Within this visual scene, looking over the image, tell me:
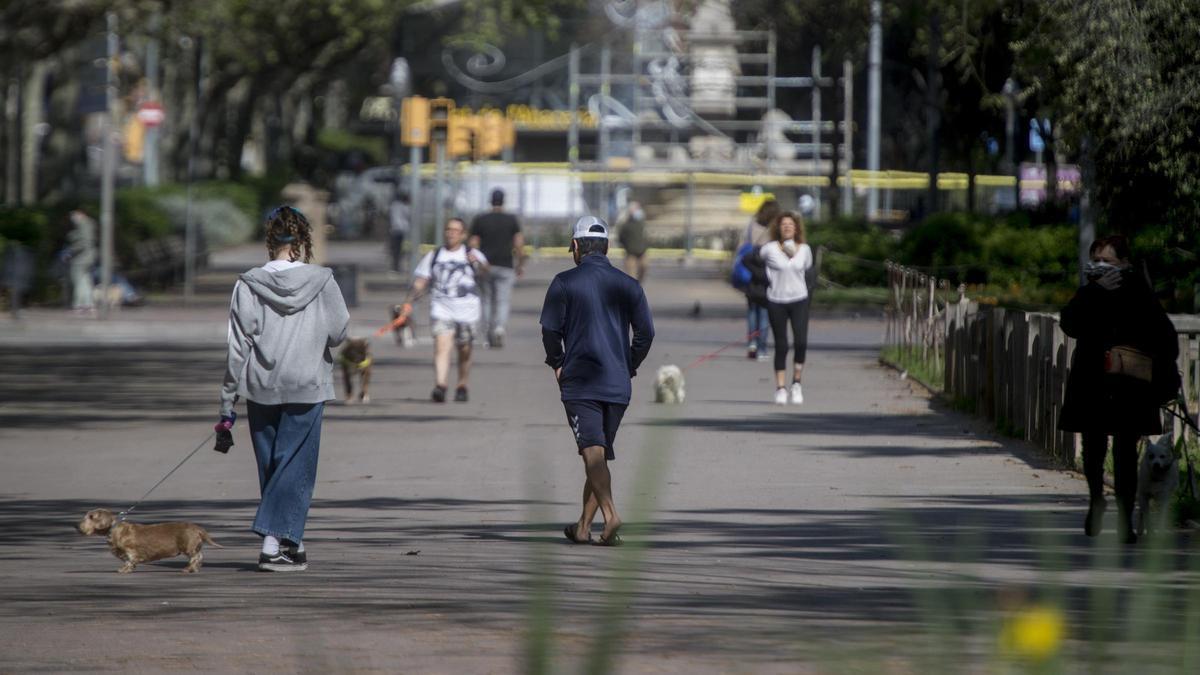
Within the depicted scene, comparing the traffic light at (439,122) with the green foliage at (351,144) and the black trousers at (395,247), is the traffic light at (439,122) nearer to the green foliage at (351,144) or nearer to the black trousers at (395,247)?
the black trousers at (395,247)

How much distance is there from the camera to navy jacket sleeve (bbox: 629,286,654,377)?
10516 millimetres

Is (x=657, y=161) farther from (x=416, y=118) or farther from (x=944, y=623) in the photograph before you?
(x=944, y=623)

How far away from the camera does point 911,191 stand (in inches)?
2160

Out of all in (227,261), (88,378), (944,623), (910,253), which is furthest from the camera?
(227,261)

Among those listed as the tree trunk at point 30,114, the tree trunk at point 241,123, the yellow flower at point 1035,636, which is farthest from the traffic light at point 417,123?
the yellow flower at point 1035,636

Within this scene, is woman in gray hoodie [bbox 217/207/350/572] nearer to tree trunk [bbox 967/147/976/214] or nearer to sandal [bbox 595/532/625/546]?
sandal [bbox 595/532/625/546]

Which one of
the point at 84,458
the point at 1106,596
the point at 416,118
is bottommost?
the point at 84,458

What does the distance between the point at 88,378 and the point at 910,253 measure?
1675 centimetres

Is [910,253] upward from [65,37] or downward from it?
downward

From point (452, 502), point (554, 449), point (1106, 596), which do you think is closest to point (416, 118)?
point (554, 449)

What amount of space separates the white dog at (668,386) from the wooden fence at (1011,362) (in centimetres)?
234

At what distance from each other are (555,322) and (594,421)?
55 cm

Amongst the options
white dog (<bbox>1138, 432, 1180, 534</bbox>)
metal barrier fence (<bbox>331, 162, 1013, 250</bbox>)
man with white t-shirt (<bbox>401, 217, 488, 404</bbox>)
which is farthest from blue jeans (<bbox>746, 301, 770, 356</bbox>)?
metal barrier fence (<bbox>331, 162, 1013, 250</bbox>)

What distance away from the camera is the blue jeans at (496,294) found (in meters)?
25.5
